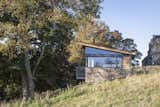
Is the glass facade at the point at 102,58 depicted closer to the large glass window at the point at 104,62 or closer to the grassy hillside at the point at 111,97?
the large glass window at the point at 104,62

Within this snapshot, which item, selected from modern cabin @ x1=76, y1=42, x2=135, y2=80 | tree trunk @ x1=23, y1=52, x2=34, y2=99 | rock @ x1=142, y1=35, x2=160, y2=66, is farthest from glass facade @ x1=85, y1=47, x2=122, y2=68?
rock @ x1=142, y1=35, x2=160, y2=66

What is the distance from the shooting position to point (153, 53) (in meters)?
77.6

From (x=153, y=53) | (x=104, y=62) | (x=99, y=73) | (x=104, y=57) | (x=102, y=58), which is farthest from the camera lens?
(x=153, y=53)

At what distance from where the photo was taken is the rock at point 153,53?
76.1 metres

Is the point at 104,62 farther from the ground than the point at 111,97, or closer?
farther from the ground

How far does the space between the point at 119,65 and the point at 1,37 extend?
18053 mm

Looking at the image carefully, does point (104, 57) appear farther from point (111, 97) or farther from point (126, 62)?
point (111, 97)

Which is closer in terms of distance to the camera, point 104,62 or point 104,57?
point 104,62

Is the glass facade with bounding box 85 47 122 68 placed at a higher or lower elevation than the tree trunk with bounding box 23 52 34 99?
higher

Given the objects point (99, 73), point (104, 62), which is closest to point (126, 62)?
point (104, 62)

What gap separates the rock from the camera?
7607cm

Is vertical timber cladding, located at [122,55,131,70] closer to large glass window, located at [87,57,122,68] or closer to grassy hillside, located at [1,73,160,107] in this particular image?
large glass window, located at [87,57,122,68]

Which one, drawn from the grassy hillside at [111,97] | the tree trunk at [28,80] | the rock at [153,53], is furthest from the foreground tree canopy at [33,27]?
the rock at [153,53]

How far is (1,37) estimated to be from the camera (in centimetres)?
3312
